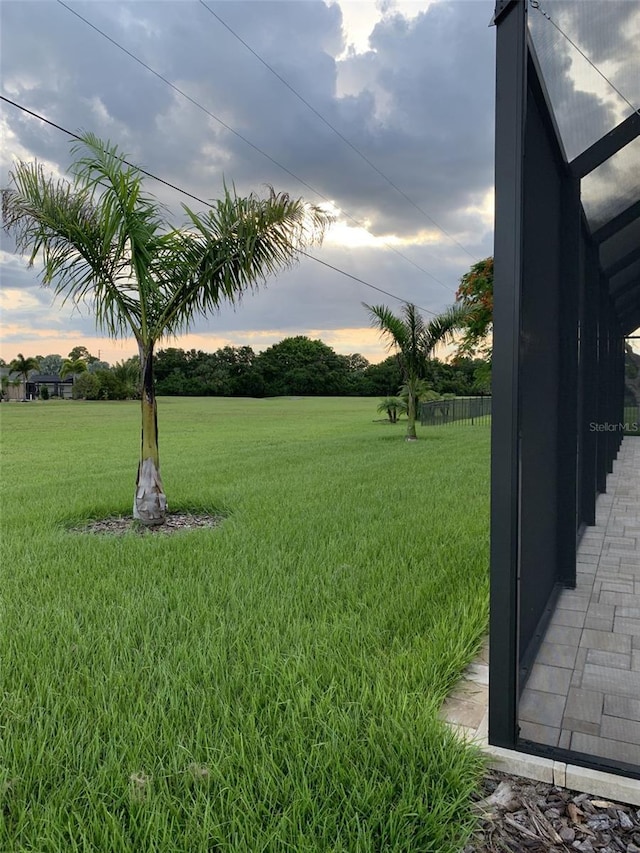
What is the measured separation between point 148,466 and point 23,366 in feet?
143

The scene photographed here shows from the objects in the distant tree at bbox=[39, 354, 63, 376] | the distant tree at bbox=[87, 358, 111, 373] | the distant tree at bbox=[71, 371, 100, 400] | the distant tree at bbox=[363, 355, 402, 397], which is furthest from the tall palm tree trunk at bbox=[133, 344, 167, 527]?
the distant tree at bbox=[39, 354, 63, 376]

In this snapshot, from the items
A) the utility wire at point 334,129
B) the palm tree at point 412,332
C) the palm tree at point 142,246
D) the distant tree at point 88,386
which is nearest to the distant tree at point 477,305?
the palm tree at point 412,332

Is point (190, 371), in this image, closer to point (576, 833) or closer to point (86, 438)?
point (86, 438)

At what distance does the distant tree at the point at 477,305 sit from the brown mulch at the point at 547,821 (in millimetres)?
11516

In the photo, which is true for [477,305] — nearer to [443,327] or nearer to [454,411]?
[443,327]

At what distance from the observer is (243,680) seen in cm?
211

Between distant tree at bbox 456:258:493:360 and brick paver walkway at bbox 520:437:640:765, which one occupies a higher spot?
distant tree at bbox 456:258:493:360

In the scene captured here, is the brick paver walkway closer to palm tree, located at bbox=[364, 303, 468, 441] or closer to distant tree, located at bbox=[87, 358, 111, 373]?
palm tree, located at bbox=[364, 303, 468, 441]

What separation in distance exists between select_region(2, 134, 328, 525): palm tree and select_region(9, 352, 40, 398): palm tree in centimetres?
4134

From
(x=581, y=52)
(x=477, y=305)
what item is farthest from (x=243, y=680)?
(x=477, y=305)

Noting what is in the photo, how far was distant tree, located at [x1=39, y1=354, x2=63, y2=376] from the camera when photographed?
4855 cm

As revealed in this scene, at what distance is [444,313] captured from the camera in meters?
12.4

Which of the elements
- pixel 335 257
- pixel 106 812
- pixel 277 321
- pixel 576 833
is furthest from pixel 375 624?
pixel 277 321

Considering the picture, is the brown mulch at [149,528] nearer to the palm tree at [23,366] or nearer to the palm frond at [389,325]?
the palm frond at [389,325]
